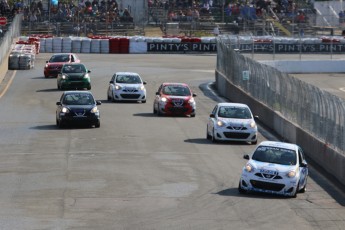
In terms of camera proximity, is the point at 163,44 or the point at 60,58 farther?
the point at 163,44

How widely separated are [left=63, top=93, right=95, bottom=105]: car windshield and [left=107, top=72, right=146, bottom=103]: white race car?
856 centimetres

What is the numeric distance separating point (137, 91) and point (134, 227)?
88.1 ft

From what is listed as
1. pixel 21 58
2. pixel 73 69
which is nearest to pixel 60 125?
pixel 73 69

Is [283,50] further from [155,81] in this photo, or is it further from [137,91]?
[137,91]

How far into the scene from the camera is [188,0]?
87.6 metres

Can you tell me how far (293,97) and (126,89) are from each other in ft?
40.0

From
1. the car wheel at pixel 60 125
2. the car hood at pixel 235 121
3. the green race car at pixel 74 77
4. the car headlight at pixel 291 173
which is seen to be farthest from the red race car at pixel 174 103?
the car headlight at pixel 291 173

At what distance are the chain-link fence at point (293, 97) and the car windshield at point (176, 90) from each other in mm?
3014

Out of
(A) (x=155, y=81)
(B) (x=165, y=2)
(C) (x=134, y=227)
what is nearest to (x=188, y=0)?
(B) (x=165, y=2)

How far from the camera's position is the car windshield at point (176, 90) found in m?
41.2

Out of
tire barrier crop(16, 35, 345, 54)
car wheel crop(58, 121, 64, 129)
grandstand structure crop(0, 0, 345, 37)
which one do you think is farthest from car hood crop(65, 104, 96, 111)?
grandstand structure crop(0, 0, 345, 37)

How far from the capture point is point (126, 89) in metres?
45.4

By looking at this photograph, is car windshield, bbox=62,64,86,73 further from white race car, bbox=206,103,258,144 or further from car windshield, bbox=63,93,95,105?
white race car, bbox=206,103,258,144

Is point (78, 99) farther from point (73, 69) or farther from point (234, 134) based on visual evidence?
point (73, 69)
